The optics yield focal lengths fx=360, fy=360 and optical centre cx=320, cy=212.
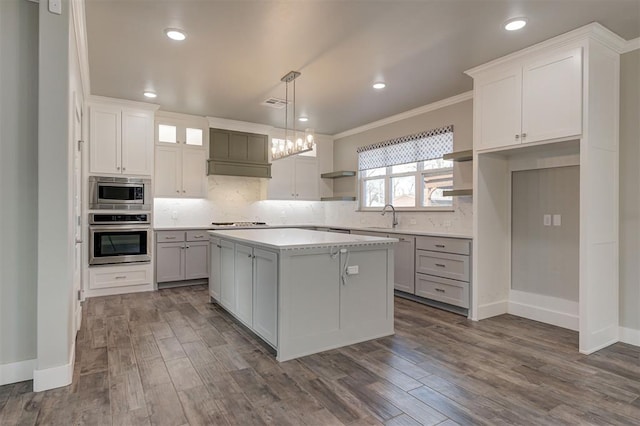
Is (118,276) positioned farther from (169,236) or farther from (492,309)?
(492,309)

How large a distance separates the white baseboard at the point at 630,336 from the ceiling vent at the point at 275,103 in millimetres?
4363

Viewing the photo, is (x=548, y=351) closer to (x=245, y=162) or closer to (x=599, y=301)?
(x=599, y=301)

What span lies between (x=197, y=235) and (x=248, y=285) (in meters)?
2.39

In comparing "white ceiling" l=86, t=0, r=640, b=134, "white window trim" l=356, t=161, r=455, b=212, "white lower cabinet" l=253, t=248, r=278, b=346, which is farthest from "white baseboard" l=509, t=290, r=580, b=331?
"white lower cabinet" l=253, t=248, r=278, b=346

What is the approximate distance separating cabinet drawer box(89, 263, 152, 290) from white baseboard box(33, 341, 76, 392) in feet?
8.83

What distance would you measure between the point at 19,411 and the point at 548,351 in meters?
3.71

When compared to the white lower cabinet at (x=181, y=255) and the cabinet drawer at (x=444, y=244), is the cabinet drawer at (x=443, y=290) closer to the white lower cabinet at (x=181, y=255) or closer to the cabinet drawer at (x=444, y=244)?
the cabinet drawer at (x=444, y=244)

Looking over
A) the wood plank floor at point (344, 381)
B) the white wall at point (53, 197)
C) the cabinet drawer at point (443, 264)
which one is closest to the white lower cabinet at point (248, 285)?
the wood plank floor at point (344, 381)

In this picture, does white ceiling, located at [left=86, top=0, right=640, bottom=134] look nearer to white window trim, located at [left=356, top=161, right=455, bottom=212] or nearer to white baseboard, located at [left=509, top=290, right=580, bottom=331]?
white window trim, located at [left=356, top=161, right=455, bottom=212]

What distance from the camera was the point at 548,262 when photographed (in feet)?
12.5

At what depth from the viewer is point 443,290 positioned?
4172mm

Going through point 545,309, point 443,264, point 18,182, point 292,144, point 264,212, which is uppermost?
point 292,144

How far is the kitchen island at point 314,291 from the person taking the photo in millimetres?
2783

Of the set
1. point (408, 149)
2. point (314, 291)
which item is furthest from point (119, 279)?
point (408, 149)
